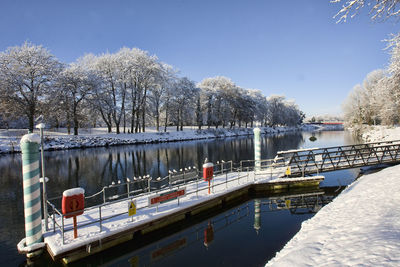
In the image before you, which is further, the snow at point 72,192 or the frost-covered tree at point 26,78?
the frost-covered tree at point 26,78

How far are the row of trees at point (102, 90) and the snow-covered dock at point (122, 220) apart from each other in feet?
119

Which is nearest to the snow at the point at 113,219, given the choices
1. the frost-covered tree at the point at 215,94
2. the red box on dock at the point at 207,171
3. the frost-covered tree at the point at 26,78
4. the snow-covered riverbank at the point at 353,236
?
the red box on dock at the point at 207,171

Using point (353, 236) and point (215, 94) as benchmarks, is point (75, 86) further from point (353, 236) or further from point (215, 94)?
point (353, 236)

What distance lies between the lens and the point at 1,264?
699 centimetres

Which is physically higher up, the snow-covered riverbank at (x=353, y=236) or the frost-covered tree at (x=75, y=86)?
the frost-covered tree at (x=75, y=86)

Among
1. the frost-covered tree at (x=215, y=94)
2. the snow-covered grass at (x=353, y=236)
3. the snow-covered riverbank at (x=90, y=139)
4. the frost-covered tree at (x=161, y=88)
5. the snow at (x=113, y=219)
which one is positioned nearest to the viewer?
the snow-covered grass at (x=353, y=236)

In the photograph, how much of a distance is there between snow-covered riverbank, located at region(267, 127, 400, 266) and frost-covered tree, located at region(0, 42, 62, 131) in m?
42.7

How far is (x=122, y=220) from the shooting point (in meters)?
8.61

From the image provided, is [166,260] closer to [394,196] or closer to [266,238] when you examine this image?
[266,238]

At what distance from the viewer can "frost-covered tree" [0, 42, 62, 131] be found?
35256mm

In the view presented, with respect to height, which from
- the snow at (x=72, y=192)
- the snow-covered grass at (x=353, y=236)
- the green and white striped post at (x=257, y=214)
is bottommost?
the green and white striped post at (x=257, y=214)

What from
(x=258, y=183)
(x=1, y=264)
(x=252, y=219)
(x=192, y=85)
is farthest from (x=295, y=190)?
(x=192, y=85)

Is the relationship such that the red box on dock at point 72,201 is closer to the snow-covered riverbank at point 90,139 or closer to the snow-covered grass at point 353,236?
the snow-covered grass at point 353,236

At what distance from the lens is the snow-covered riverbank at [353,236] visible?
14.8ft
